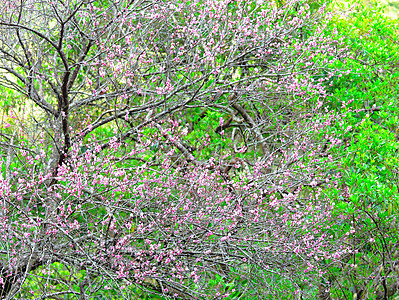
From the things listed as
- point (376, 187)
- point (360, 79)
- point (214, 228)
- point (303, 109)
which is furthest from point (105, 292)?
point (360, 79)

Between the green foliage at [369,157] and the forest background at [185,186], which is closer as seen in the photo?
the forest background at [185,186]

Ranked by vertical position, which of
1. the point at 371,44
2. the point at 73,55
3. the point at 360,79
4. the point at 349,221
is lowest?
the point at 349,221

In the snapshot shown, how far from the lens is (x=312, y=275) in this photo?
6.16m

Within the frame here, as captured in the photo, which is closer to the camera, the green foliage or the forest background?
the forest background

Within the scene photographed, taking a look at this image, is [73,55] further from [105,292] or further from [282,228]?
[282,228]

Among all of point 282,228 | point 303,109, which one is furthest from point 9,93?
point 282,228

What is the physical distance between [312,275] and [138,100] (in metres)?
5.20

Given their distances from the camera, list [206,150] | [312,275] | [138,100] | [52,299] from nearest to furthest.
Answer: [312,275] < [52,299] < [206,150] < [138,100]

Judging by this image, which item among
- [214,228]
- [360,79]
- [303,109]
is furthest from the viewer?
[303,109]

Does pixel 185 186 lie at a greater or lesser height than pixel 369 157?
greater

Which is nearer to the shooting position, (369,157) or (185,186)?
(369,157)

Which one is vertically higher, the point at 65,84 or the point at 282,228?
the point at 65,84

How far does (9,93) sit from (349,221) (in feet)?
25.2

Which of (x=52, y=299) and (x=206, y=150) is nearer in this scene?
(x=52, y=299)
